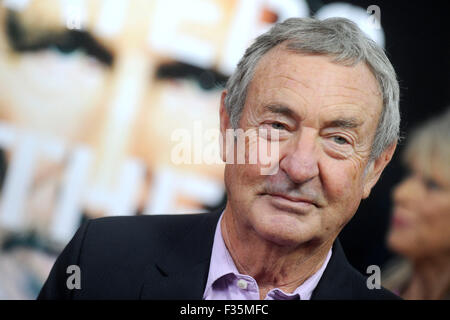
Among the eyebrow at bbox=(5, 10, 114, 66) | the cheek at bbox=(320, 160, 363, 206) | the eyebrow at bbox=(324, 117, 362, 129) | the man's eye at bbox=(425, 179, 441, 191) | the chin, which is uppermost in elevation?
the eyebrow at bbox=(5, 10, 114, 66)

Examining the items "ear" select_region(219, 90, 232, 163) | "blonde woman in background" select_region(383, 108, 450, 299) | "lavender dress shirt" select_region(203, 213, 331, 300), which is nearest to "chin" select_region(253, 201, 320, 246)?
"lavender dress shirt" select_region(203, 213, 331, 300)

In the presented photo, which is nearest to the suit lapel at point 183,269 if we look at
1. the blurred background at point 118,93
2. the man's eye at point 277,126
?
the man's eye at point 277,126

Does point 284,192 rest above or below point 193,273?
above

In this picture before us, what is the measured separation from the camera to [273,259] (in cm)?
154

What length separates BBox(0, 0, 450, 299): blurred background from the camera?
2.78 m

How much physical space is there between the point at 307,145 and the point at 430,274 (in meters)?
1.80

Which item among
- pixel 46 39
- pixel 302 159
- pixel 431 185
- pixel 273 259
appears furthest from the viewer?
pixel 431 185

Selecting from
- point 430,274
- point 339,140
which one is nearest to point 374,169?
point 339,140

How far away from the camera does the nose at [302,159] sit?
4.60 feet

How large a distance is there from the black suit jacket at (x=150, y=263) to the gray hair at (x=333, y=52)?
1.15ft

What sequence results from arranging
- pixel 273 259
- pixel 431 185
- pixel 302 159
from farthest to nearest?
pixel 431 185 → pixel 273 259 → pixel 302 159

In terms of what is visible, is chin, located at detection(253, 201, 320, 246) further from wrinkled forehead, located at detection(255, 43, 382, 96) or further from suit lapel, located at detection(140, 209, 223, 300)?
Answer: wrinkled forehead, located at detection(255, 43, 382, 96)

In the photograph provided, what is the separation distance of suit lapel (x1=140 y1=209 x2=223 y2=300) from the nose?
369mm

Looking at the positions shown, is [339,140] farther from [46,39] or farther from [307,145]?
[46,39]
